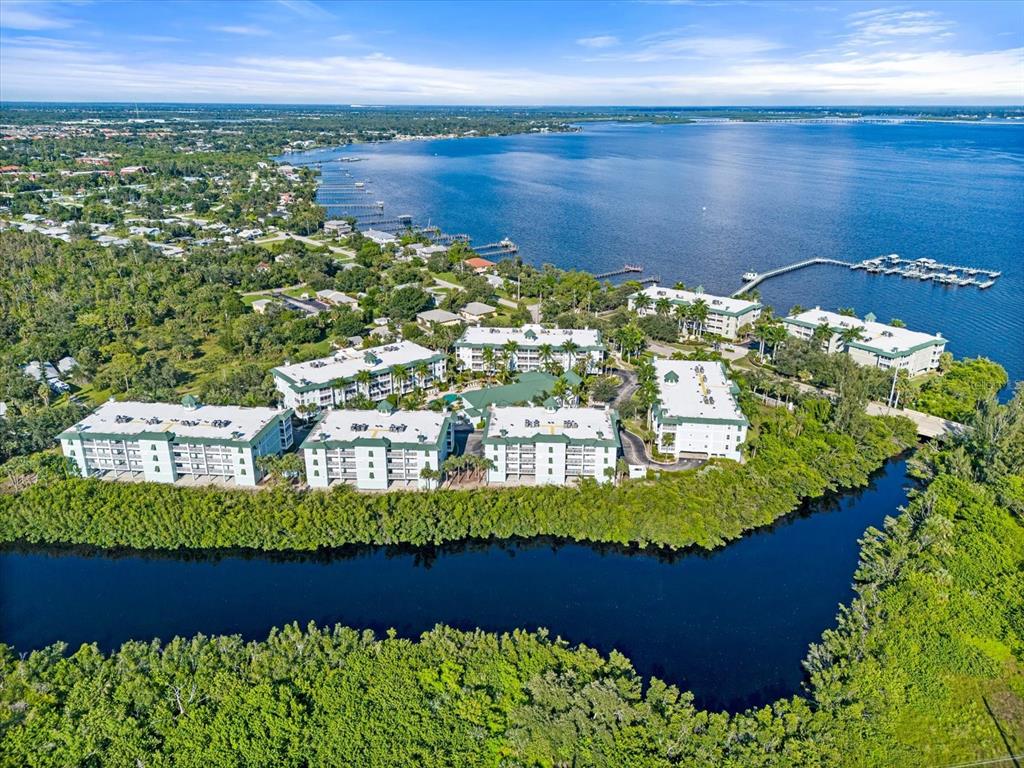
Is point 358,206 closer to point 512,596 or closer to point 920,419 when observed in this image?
point 920,419

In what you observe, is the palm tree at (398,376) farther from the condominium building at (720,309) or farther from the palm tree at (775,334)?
the palm tree at (775,334)

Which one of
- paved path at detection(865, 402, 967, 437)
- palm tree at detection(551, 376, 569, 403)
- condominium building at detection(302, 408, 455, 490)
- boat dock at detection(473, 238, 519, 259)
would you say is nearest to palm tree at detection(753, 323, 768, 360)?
paved path at detection(865, 402, 967, 437)

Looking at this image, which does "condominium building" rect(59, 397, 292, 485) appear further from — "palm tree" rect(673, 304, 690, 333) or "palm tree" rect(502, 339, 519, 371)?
"palm tree" rect(673, 304, 690, 333)

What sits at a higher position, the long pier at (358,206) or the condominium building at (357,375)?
the long pier at (358,206)

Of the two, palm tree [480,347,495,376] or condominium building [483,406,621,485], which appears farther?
palm tree [480,347,495,376]

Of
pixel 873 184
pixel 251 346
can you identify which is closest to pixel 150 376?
pixel 251 346

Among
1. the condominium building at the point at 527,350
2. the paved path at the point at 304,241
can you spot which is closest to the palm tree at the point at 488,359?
the condominium building at the point at 527,350
